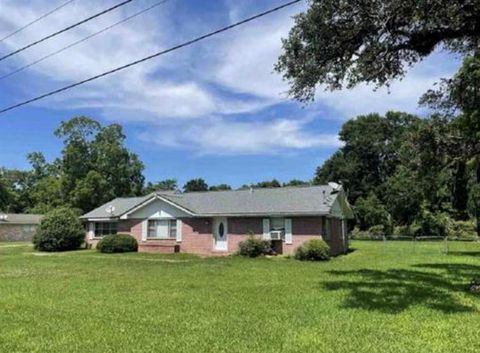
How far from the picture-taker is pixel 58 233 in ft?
111

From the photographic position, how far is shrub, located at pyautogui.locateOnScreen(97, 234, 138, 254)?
3122 cm

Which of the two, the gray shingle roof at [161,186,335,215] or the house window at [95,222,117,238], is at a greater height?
the gray shingle roof at [161,186,335,215]

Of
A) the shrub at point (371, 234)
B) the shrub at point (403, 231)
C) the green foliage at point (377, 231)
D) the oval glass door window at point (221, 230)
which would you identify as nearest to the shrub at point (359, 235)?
the shrub at point (371, 234)

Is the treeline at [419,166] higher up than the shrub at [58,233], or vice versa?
the treeline at [419,166]

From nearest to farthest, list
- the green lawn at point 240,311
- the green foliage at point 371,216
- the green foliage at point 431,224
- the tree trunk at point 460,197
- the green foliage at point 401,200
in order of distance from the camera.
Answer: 1. the green lawn at point 240,311
2. the tree trunk at point 460,197
3. the green foliage at point 431,224
4. the green foliage at point 401,200
5. the green foliage at point 371,216

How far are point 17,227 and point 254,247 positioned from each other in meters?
41.4

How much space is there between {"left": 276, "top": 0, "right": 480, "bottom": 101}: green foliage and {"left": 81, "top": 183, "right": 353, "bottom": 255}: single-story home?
12156 mm

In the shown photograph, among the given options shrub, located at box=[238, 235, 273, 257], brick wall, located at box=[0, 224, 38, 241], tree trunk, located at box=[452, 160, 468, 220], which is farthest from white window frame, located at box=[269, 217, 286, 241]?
brick wall, located at box=[0, 224, 38, 241]

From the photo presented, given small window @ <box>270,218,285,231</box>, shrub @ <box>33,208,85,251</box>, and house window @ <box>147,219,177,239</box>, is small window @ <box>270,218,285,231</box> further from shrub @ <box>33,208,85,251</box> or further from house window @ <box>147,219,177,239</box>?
shrub @ <box>33,208,85,251</box>

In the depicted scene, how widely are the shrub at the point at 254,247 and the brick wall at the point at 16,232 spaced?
3819 centimetres

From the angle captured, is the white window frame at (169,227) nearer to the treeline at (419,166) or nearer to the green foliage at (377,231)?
the treeline at (419,166)

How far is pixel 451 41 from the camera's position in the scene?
15227 mm

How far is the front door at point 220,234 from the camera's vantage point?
29.5m

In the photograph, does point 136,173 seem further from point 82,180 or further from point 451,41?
point 451,41
